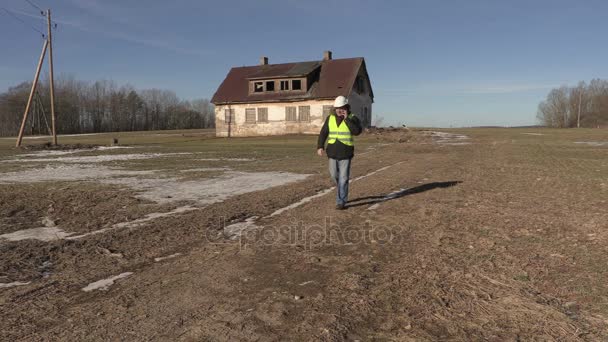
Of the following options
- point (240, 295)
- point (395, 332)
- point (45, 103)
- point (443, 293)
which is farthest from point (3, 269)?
point (45, 103)

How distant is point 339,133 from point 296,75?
30588mm

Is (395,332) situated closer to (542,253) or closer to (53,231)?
(542,253)

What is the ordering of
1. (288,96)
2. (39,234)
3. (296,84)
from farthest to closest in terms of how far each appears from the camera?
(296,84), (288,96), (39,234)

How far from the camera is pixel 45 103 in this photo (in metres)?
75.7

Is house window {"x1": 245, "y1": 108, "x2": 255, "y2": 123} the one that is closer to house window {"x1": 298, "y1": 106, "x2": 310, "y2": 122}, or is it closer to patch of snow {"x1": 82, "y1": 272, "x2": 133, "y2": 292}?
house window {"x1": 298, "y1": 106, "x2": 310, "y2": 122}

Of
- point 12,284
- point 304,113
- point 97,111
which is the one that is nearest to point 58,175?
point 12,284

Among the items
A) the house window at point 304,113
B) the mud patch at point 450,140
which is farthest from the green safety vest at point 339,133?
the house window at point 304,113

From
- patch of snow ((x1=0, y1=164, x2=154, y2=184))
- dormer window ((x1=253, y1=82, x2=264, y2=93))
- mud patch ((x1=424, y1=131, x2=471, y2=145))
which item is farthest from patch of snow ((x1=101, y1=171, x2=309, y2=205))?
dormer window ((x1=253, y1=82, x2=264, y2=93))

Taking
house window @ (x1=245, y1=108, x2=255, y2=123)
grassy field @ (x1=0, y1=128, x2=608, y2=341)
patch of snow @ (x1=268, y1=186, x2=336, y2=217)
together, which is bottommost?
grassy field @ (x1=0, y1=128, x2=608, y2=341)

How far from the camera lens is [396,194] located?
837 cm

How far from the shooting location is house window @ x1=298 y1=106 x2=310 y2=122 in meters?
36.4

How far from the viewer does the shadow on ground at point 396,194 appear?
24.8 feet

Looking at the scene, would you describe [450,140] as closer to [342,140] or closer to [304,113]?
[304,113]

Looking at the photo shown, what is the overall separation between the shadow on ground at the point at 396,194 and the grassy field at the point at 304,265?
84 millimetres
